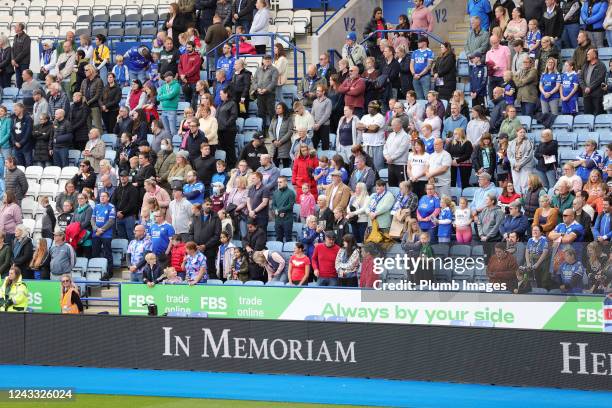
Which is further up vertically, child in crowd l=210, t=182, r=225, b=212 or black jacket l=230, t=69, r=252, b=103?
black jacket l=230, t=69, r=252, b=103

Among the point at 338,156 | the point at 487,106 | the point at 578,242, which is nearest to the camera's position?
the point at 578,242

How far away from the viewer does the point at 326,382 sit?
18641 millimetres

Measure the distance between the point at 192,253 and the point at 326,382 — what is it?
3440mm

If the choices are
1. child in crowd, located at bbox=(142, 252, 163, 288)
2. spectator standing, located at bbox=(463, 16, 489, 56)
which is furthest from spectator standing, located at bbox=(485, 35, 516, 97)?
child in crowd, located at bbox=(142, 252, 163, 288)

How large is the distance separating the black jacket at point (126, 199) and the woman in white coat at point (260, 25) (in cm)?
462

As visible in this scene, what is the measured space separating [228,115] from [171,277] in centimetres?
386

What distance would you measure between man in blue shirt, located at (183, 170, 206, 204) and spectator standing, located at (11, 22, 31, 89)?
21.9 feet

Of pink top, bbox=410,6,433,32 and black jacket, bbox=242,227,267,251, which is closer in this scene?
black jacket, bbox=242,227,267,251

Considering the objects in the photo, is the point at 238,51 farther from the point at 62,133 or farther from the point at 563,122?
the point at 563,122

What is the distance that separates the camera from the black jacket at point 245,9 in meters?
25.9

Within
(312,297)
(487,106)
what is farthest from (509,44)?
(312,297)

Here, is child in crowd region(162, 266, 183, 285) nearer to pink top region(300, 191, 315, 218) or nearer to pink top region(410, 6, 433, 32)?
pink top region(300, 191, 315, 218)

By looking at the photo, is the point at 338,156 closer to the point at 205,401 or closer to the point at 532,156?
the point at 532,156

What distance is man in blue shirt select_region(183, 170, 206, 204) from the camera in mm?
22266
